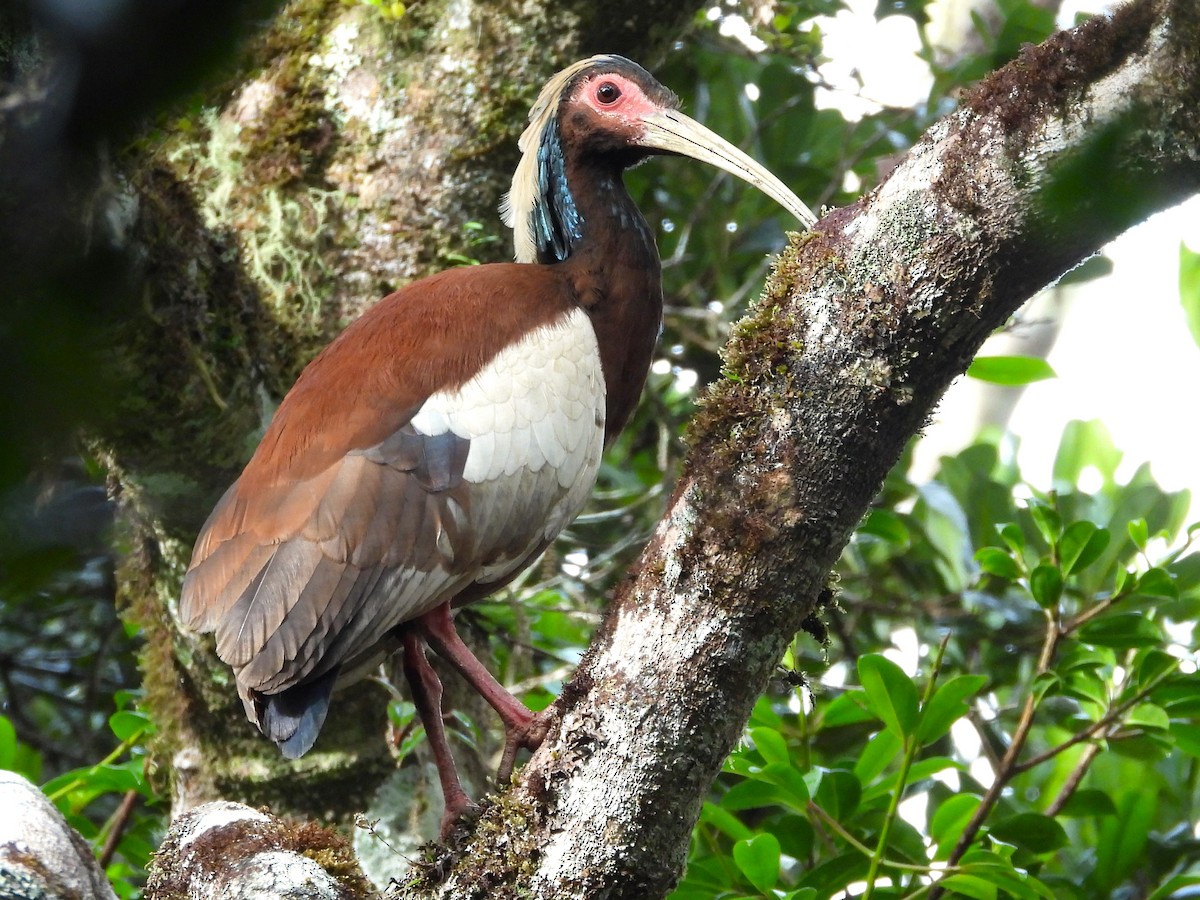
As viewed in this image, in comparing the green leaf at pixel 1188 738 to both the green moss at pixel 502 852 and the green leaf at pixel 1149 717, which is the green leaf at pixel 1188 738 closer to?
the green leaf at pixel 1149 717

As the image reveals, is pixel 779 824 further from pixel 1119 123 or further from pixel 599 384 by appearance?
pixel 1119 123

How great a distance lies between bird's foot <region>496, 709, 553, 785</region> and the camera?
8.92 feet

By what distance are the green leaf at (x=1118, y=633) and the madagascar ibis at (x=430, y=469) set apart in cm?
138

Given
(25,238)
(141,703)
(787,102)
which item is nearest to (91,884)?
(141,703)

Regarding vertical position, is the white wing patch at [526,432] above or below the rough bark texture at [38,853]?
above

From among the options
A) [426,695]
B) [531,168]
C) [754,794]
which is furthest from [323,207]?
[754,794]

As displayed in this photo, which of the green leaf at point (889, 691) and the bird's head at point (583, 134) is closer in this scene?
the green leaf at point (889, 691)

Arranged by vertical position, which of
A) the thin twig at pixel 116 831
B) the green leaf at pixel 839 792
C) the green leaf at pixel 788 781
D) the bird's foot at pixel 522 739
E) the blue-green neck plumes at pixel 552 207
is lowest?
the thin twig at pixel 116 831

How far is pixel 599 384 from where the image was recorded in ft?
11.6

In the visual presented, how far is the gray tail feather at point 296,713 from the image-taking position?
2.84m

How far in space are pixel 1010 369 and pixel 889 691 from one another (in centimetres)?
91

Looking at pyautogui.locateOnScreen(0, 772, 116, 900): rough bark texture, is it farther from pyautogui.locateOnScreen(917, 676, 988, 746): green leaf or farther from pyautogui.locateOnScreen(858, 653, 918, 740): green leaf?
pyautogui.locateOnScreen(917, 676, 988, 746): green leaf

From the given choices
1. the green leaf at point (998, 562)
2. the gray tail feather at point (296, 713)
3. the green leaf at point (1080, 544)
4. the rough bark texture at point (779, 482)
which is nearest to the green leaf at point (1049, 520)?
the green leaf at point (1080, 544)

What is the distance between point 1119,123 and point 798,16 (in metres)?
4.04
